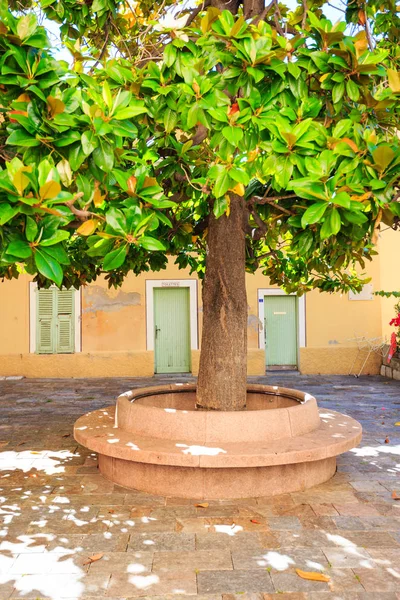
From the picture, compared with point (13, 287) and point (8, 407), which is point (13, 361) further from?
point (8, 407)

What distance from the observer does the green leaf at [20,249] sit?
7.94ft

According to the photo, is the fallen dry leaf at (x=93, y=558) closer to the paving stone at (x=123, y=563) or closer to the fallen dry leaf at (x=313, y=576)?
the paving stone at (x=123, y=563)

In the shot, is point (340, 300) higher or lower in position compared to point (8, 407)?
higher

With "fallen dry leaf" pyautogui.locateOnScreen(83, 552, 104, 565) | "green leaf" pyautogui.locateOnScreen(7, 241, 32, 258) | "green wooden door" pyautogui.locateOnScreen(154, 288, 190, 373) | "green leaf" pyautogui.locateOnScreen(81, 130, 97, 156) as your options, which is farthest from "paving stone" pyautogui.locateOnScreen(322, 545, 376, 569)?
"green wooden door" pyautogui.locateOnScreen(154, 288, 190, 373)

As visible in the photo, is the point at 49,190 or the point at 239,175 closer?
the point at 49,190

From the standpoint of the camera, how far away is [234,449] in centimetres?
427

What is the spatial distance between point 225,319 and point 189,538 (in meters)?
2.07

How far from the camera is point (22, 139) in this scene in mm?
2648

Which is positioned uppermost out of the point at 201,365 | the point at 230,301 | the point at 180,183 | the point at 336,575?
the point at 180,183

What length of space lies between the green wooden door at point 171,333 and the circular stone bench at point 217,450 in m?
7.51

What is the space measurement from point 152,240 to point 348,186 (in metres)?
1.14

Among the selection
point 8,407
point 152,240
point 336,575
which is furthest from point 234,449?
point 8,407

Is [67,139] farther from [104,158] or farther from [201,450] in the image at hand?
[201,450]

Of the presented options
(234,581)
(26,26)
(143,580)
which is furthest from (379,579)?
(26,26)
